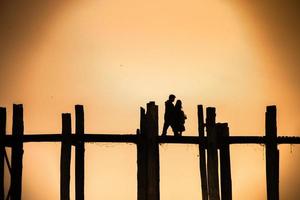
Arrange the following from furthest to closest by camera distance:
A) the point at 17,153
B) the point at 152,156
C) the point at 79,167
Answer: the point at 17,153 < the point at 79,167 < the point at 152,156

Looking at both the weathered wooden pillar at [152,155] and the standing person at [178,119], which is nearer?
the weathered wooden pillar at [152,155]

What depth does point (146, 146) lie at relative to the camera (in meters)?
9.96

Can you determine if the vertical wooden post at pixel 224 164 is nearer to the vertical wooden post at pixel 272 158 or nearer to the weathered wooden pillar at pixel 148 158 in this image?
the vertical wooden post at pixel 272 158

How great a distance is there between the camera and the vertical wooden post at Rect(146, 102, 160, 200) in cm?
979

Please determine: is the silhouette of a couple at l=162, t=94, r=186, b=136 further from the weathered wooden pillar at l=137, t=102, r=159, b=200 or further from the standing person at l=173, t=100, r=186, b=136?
the weathered wooden pillar at l=137, t=102, r=159, b=200

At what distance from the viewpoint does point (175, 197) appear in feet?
128

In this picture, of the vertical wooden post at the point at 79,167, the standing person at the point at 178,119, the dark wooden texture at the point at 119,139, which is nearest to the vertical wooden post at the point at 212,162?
the dark wooden texture at the point at 119,139

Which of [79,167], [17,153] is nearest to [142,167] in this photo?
[79,167]

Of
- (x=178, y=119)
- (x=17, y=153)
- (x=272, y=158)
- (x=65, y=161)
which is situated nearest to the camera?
(x=17, y=153)

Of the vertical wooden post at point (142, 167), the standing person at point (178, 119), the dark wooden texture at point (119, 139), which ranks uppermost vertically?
the standing person at point (178, 119)

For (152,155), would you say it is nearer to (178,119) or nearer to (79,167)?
(79,167)

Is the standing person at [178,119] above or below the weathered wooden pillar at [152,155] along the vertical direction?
above

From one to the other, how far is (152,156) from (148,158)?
9 cm

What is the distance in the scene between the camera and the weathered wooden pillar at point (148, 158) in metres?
9.80
